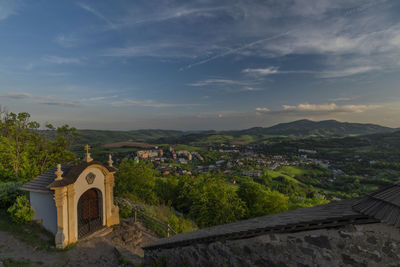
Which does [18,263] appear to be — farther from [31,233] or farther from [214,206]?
[214,206]

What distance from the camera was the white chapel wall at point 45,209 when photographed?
947 cm

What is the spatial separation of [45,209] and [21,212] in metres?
1.47

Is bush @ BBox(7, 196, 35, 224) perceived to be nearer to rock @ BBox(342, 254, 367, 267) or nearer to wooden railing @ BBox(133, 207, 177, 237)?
wooden railing @ BBox(133, 207, 177, 237)

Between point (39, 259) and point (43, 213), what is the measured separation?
2909 millimetres

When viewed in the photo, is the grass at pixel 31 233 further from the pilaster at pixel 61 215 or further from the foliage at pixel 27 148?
the foliage at pixel 27 148

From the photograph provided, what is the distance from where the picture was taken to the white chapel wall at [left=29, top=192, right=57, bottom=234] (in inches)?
373

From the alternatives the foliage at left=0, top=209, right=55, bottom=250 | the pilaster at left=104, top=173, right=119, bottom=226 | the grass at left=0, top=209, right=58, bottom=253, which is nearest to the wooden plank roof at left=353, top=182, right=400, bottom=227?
the pilaster at left=104, top=173, right=119, bottom=226

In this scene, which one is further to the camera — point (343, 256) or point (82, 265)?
point (82, 265)

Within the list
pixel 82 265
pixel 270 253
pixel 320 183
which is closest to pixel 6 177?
pixel 82 265

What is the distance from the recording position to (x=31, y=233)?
9.53m

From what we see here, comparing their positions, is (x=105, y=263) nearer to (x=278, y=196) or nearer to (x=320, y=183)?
(x=278, y=196)

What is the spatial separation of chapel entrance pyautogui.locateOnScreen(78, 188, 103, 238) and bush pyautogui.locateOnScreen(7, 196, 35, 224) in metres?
2.60

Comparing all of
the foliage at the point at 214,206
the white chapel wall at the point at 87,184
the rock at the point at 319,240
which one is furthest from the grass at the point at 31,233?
the rock at the point at 319,240

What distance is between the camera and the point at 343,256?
9.16ft
